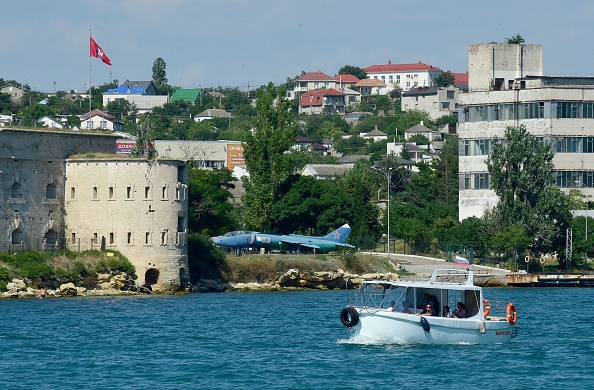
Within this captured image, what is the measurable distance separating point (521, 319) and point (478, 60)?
53.4 m

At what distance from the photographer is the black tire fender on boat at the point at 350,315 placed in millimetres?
50125

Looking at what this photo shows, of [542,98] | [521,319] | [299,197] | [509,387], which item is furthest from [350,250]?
[509,387]

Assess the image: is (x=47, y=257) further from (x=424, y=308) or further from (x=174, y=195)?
(x=424, y=308)

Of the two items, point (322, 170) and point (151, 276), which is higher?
point (322, 170)

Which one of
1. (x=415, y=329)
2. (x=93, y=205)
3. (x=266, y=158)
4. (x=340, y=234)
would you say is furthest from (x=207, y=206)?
(x=415, y=329)

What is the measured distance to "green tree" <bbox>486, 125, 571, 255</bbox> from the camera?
10081 cm

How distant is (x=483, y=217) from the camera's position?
348 feet

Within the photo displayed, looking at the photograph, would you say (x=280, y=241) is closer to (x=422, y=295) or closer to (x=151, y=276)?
(x=151, y=276)

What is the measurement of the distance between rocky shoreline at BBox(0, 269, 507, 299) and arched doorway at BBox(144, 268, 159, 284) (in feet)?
1.54

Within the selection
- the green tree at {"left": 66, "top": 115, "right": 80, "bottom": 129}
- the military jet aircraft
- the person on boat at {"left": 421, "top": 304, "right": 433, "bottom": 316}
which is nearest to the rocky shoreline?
the military jet aircraft

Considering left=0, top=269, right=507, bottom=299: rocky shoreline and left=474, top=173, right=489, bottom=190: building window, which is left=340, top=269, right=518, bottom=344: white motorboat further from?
left=474, top=173, right=489, bottom=190: building window

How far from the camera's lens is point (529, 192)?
101375mm

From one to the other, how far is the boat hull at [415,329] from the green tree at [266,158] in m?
49.5

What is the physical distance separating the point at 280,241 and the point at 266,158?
7.62 meters
